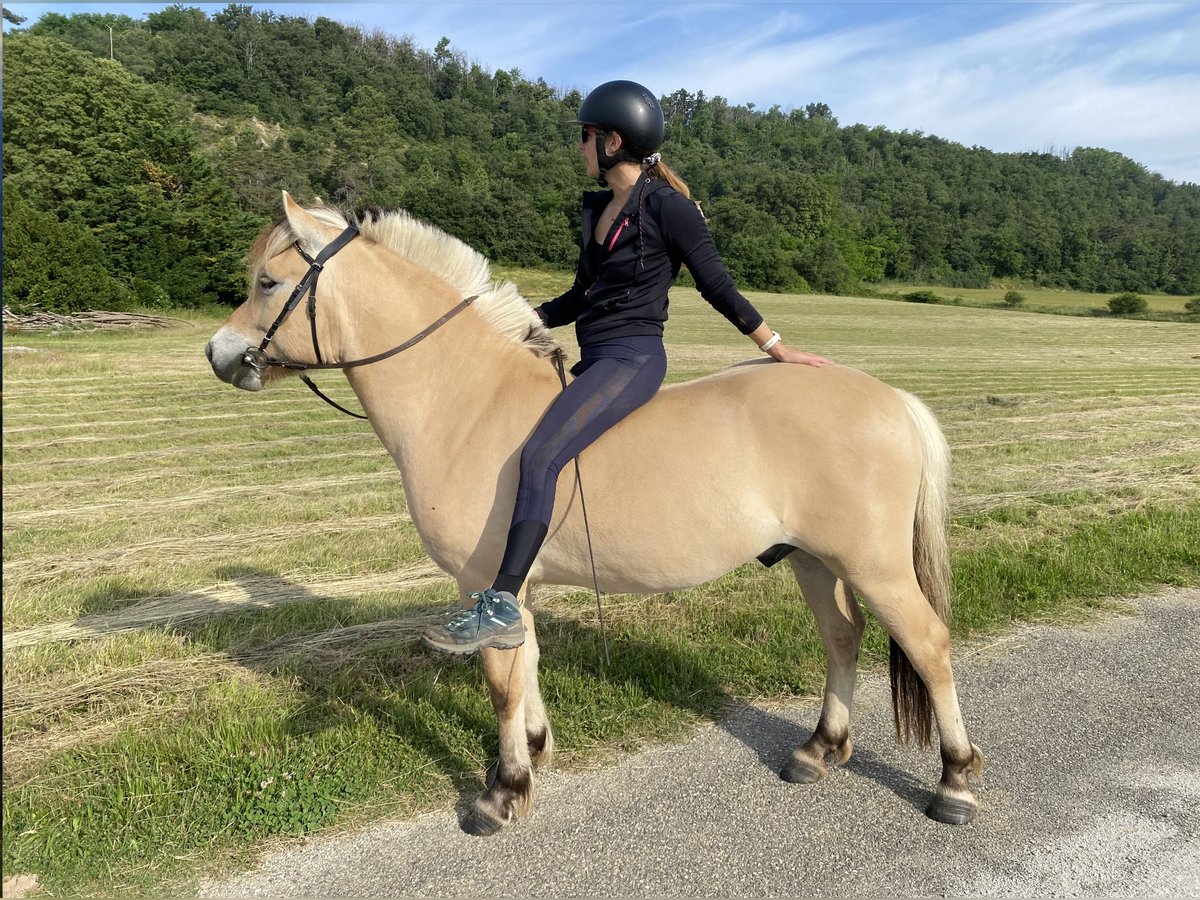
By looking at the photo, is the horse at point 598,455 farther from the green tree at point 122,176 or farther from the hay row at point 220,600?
the green tree at point 122,176

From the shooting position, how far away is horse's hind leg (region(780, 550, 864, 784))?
13.8ft

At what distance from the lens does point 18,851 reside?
3270mm

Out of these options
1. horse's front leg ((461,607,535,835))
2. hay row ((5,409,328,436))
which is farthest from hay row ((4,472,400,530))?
horse's front leg ((461,607,535,835))

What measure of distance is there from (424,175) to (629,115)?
8958 centimetres

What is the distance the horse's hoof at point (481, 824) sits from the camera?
3611mm

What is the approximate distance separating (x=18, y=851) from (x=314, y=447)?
33.5 feet

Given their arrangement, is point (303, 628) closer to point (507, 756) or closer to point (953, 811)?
point (507, 756)

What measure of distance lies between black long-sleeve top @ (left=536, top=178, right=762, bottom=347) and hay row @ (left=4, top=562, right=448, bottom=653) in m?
3.61

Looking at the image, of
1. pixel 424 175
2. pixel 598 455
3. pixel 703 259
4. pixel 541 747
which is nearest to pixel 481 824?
pixel 541 747

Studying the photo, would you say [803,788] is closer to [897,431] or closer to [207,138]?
[897,431]

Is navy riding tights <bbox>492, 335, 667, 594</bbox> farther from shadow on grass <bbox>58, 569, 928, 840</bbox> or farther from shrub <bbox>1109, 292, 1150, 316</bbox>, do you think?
shrub <bbox>1109, 292, 1150, 316</bbox>

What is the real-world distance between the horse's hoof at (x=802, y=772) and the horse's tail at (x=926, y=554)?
18.6 inches

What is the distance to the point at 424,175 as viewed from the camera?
86500mm

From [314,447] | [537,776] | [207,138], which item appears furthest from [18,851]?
[207,138]
